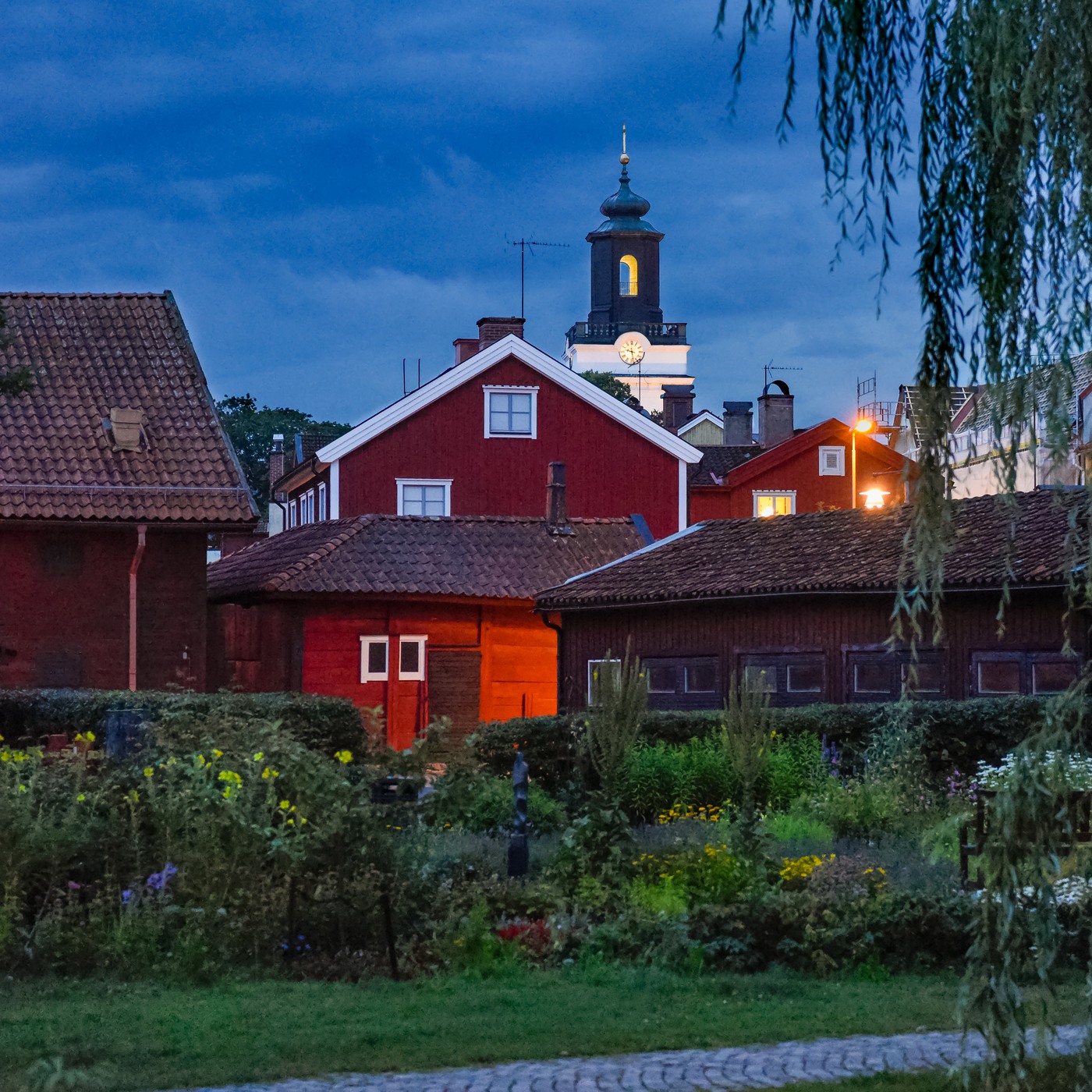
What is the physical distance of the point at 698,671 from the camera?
26.3 m

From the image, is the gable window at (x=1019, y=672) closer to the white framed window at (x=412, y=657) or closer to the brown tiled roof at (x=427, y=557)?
the brown tiled roof at (x=427, y=557)

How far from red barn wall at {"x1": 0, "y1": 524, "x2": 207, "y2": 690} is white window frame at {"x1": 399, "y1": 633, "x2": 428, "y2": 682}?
224 inches

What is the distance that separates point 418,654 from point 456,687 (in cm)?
100

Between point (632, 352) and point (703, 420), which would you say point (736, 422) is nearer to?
point (703, 420)

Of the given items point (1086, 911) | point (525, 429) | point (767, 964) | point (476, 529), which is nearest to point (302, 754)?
point (767, 964)

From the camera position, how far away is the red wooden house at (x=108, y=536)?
2606 centimetres

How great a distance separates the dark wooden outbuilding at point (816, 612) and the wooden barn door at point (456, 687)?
4.06 m

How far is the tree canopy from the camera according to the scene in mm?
80688

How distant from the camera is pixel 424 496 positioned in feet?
132

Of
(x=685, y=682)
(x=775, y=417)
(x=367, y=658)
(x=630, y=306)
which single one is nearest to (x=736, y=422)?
(x=775, y=417)

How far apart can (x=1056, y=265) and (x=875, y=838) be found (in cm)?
1071

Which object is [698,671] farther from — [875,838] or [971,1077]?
[971,1077]

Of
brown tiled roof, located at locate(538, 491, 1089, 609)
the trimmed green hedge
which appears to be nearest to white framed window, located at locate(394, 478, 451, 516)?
brown tiled roof, located at locate(538, 491, 1089, 609)

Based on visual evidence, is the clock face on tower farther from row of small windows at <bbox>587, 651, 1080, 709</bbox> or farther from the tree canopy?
row of small windows at <bbox>587, 651, 1080, 709</bbox>
